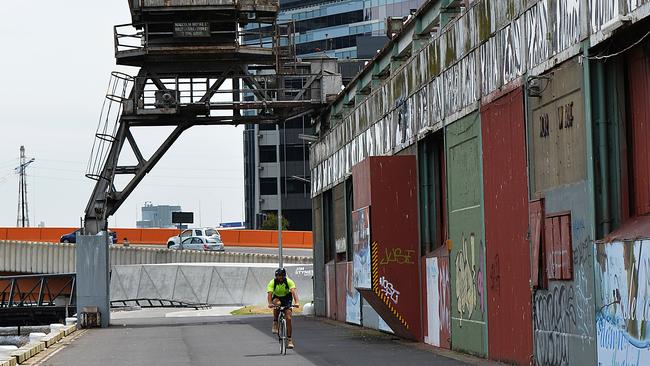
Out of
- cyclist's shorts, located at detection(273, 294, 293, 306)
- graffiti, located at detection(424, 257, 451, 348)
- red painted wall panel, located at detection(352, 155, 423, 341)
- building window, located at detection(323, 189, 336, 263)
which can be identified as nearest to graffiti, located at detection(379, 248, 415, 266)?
red painted wall panel, located at detection(352, 155, 423, 341)

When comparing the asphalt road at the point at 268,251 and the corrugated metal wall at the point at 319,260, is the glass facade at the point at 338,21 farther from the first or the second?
the corrugated metal wall at the point at 319,260

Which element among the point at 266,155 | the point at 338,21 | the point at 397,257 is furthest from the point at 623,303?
the point at 338,21

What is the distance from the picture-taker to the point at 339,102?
4044cm

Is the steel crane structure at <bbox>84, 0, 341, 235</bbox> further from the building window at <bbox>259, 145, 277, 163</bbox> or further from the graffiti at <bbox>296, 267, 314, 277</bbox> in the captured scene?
the building window at <bbox>259, 145, 277, 163</bbox>

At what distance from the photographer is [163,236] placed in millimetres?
Answer: 94438

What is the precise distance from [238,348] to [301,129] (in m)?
106

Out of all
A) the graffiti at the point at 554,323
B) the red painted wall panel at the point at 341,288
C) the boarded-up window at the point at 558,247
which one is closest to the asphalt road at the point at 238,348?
the red painted wall panel at the point at 341,288

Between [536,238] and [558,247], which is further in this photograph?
[536,238]

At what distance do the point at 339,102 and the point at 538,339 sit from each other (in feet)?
73.1

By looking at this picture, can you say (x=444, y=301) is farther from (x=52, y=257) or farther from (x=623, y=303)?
(x=52, y=257)

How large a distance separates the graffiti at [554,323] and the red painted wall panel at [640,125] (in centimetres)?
197

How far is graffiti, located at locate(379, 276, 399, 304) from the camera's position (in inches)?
1093

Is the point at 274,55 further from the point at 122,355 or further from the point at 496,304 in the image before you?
the point at 496,304

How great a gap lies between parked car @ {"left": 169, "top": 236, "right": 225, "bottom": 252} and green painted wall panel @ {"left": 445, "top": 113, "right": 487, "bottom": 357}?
59.0 meters
